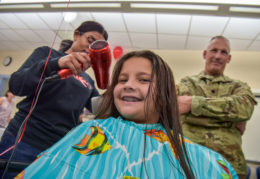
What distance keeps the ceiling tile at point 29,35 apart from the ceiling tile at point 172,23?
77.0 inches

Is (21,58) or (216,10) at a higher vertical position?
(216,10)

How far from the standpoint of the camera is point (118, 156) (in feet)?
1.70

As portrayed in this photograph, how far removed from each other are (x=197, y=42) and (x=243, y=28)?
27.0 inches

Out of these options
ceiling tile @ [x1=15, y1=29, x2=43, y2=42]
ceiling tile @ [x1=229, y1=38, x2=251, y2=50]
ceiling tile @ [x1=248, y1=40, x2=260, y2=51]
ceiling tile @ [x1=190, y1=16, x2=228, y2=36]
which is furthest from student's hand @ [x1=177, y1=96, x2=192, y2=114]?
ceiling tile @ [x1=248, y1=40, x2=260, y2=51]

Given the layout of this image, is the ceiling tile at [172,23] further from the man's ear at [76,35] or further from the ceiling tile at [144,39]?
the man's ear at [76,35]

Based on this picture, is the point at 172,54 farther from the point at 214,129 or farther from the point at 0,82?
the point at 0,82

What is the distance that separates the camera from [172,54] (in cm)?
311

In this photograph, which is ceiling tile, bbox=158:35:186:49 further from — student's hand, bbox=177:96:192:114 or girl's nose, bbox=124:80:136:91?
girl's nose, bbox=124:80:136:91

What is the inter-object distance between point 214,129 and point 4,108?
3.28ft

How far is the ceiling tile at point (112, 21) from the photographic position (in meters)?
2.20

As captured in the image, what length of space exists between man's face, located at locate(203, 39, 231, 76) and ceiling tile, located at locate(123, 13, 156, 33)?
1.30 m

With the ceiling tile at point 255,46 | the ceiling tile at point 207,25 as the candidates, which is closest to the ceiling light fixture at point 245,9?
the ceiling tile at point 207,25

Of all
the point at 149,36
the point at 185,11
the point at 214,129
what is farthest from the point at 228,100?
the point at 149,36

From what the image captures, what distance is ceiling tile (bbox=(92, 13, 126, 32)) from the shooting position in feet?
7.21
